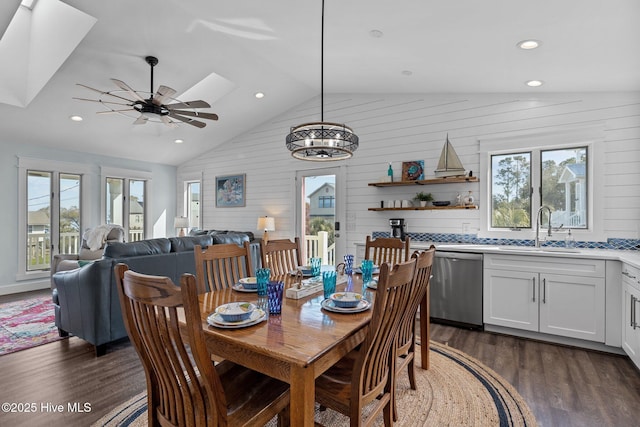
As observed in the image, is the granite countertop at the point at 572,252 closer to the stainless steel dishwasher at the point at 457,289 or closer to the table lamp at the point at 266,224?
the stainless steel dishwasher at the point at 457,289

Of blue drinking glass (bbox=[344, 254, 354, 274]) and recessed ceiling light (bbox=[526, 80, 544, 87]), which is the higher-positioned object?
recessed ceiling light (bbox=[526, 80, 544, 87])

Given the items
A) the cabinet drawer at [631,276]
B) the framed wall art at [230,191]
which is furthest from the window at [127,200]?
the cabinet drawer at [631,276]

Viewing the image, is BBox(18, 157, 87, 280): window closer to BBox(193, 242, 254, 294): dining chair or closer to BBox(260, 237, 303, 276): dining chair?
BBox(193, 242, 254, 294): dining chair

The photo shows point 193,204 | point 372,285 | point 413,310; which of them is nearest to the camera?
point 413,310

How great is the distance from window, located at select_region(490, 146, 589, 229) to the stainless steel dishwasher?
2.80 ft

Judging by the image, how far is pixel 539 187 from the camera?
382cm

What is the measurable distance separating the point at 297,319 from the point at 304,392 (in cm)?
41

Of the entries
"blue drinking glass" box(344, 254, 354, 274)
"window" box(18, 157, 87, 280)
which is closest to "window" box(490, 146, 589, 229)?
"blue drinking glass" box(344, 254, 354, 274)

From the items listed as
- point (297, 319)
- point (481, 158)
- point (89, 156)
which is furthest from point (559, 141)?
point (89, 156)

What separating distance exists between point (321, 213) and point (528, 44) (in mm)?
3641

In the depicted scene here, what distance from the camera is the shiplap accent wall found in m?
3.37

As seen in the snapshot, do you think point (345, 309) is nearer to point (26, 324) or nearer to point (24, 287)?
point (26, 324)

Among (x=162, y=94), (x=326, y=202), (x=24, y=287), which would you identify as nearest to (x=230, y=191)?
(x=326, y=202)

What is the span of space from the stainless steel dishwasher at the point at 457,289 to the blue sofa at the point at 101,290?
2904mm
